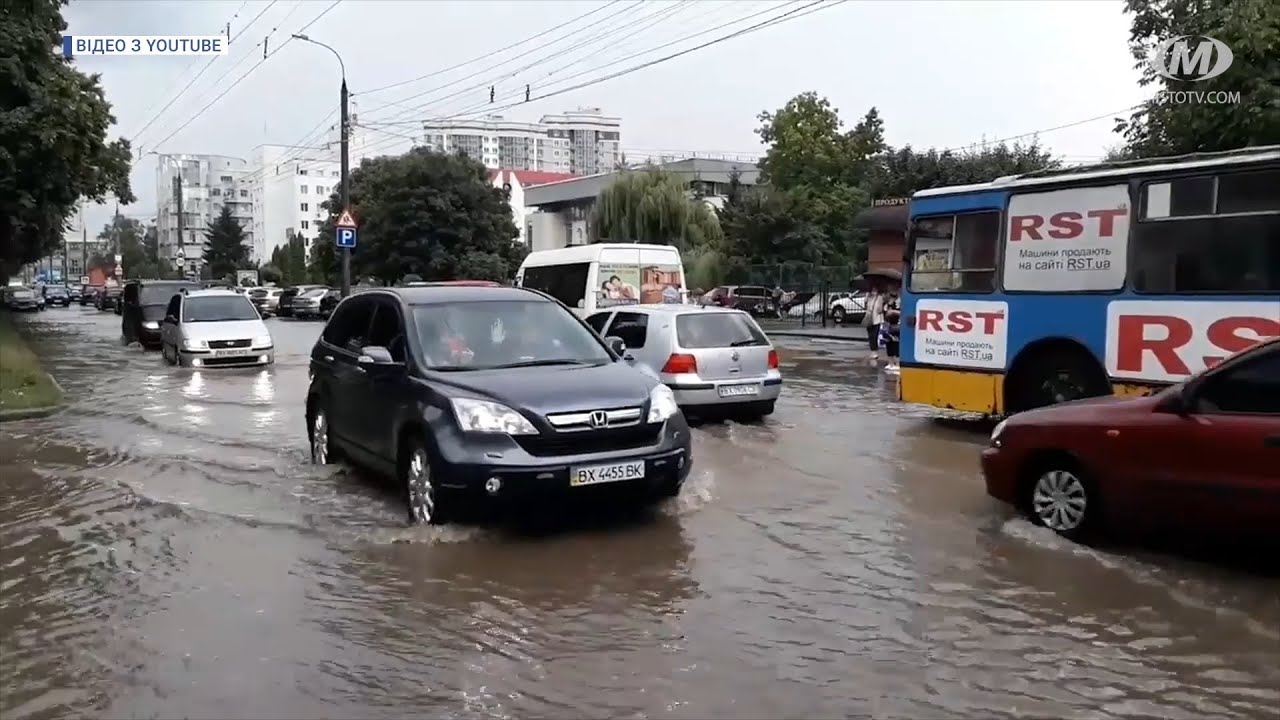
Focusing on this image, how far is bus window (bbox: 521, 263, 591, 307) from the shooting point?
74.7 feet

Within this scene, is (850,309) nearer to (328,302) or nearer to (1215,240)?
(328,302)

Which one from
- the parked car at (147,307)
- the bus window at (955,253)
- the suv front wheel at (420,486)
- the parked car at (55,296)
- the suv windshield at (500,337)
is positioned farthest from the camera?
the parked car at (55,296)

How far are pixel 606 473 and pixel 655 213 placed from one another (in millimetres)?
49520

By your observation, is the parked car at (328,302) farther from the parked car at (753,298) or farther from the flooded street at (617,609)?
the flooded street at (617,609)

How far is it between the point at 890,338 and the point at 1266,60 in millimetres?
8194

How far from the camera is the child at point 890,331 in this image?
22.9 m

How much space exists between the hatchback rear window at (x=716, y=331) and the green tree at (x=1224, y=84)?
10.1m

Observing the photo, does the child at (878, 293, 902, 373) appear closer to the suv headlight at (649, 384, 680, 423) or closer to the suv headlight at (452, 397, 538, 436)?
the suv headlight at (649, 384, 680, 423)

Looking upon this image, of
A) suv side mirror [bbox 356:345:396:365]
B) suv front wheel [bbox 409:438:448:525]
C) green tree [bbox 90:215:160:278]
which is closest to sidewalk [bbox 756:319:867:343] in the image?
suv side mirror [bbox 356:345:396:365]

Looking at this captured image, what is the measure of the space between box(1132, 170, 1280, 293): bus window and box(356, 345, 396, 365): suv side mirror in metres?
7.16

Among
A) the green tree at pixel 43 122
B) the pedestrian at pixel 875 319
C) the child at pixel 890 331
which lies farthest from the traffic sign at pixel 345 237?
the child at pixel 890 331

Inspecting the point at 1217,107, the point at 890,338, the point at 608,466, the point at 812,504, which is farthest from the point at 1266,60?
the point at 608,466

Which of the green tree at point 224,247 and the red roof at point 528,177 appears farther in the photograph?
the red roof at point 528,177

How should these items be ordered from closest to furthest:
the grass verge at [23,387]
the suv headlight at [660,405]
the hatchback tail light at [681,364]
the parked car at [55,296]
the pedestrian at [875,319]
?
1. the suv headlight at [660,405]
2. the hatchback tail light at [681,364]
3. the grass verge at [23,387]
4. the pedestrian at [875,319]
5. the parked car at [55,296]
